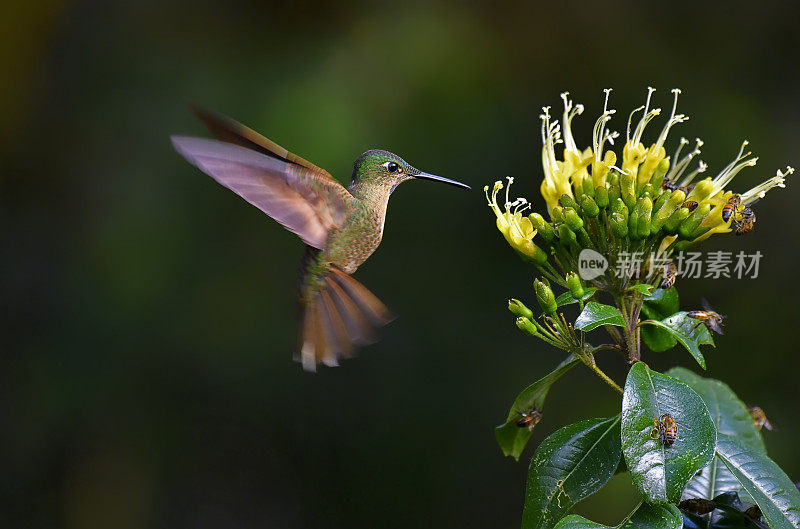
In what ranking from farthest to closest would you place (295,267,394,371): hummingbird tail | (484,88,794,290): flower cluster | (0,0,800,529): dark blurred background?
(0,0,800,529): dark blurred background → (484,88,794,290): flower cluster → (295,267,394,371): hummingbird tail

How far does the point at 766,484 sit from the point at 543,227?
1.72 ft

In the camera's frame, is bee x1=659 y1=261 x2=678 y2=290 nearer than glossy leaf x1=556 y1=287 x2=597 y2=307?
No

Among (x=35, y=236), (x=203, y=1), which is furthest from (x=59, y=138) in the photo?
(x=203, y=1)

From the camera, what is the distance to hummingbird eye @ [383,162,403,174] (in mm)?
1350

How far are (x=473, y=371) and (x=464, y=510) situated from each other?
1.96 ft

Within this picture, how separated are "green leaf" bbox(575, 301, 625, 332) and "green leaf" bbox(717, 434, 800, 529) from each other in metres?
0.31

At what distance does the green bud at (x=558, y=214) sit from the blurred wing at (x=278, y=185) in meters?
0.35

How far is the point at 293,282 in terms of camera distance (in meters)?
3.47

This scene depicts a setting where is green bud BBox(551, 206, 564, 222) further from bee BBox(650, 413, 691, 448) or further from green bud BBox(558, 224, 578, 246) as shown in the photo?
bee BBox(650, 413, 691, 448)

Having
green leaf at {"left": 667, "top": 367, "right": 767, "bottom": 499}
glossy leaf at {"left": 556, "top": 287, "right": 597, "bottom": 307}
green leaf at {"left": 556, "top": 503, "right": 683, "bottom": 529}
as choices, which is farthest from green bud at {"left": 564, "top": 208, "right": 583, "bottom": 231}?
green leaf at {"left": 556, "top": 503, "right": 683, "bottom": 529}

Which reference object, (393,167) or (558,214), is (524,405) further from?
(393,167)

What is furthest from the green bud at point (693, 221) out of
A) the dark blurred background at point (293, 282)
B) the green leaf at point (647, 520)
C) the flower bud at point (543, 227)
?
the dark blurred background at point (293, 282)

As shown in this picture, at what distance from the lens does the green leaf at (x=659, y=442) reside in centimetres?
112

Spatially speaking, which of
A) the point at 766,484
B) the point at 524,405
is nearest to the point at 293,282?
the point at 524,405
